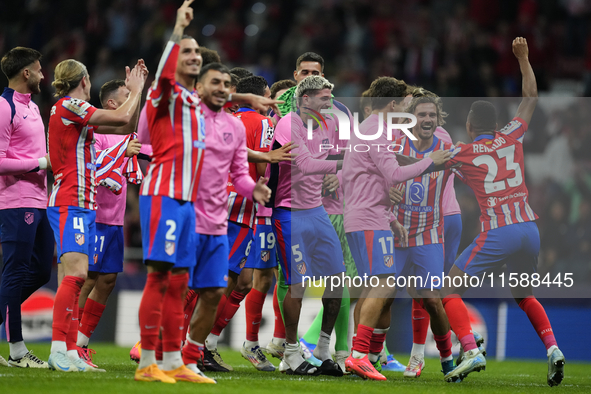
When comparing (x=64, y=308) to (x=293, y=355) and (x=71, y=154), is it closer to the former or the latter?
(x=71, y=154)

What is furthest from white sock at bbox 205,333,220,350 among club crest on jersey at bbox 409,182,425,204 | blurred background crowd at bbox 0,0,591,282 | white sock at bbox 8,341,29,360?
blurred background crowd at bbox 0,0,591,282

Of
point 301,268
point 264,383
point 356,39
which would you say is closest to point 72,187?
point 301,268

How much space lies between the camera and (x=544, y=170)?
461 inches

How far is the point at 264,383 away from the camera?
19.1 ft

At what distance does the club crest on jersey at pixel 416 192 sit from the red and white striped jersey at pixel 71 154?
318 cm

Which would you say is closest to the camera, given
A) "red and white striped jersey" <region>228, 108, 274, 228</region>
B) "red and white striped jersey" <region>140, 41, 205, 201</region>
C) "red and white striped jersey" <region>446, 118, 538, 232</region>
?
"red and white striped jersey" <region>140, 41, 205, 201</region>

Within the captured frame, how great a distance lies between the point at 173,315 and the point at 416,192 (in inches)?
127

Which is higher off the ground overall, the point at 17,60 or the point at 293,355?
the point at 17,60

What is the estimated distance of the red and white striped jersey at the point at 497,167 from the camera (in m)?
7.17

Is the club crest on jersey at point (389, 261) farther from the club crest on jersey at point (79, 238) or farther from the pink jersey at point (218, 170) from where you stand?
the club crest on jersey at point (79, 238)

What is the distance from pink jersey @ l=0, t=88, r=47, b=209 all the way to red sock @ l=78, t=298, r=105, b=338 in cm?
107

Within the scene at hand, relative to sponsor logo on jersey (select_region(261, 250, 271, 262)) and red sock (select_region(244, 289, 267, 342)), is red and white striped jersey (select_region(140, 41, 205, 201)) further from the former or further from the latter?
red sock (select_region(244, 289, 267, 342))

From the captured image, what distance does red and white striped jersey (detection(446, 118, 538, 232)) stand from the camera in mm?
7169

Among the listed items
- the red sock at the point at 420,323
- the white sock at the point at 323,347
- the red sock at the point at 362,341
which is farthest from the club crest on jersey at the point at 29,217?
the red sock at the point at 420,323
